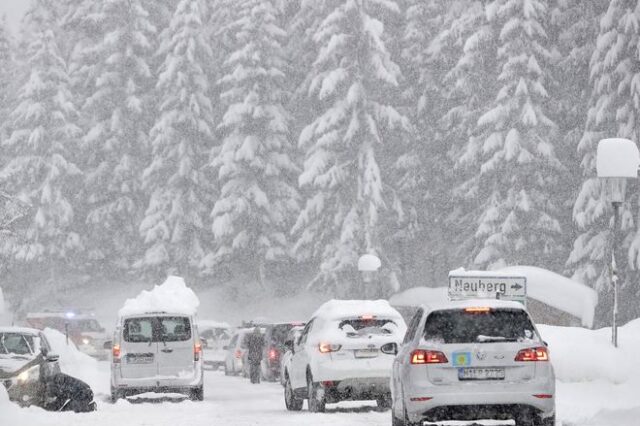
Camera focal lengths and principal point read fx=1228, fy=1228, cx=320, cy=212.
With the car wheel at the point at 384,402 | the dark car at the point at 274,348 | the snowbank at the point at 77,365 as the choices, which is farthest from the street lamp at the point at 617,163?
the snowbank at the point at 77,365

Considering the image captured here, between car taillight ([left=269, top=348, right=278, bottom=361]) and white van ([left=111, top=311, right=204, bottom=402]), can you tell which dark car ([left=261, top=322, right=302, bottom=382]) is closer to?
car taillight ([left=269, top=348, right=278, bottom=361])

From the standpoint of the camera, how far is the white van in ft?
74.4

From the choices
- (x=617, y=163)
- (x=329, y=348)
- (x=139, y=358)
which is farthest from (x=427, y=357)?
(x=139, y=358)

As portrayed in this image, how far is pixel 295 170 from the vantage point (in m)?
58.4

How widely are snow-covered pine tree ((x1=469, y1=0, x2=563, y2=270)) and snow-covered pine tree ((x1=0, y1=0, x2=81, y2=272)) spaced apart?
82.6 feet

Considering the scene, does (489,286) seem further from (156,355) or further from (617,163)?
(156,355)

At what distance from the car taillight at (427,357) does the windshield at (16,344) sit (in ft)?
27.8

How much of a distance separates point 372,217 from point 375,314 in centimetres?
2992

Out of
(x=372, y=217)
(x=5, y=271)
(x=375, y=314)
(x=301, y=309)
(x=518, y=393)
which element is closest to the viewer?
(x=518, y=393)

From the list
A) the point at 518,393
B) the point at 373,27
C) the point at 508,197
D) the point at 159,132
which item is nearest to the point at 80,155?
the point at 159,132

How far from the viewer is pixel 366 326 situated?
19.5 m

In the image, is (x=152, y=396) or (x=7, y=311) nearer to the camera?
(x=152, y=396)

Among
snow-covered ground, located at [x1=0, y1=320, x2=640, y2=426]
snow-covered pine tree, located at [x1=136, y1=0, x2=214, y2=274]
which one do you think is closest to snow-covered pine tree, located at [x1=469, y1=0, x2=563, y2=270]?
snow-covered pine tree, located at [x1=136, y1=0, x2=214, y2=274]

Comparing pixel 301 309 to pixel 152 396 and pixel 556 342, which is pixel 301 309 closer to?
pixel 152 396
